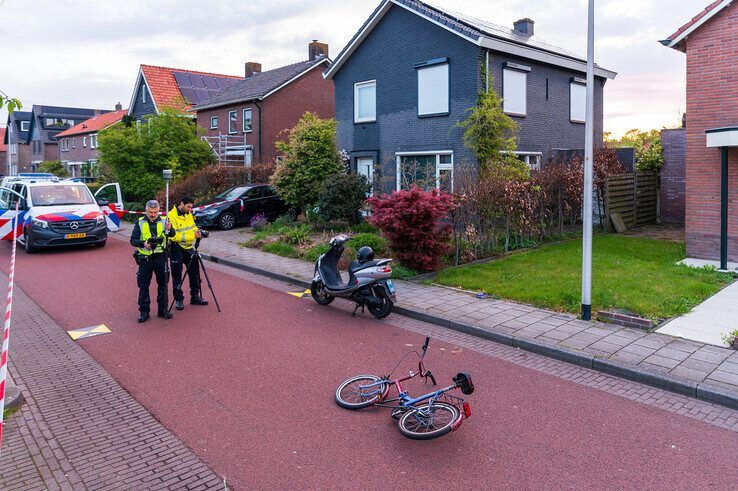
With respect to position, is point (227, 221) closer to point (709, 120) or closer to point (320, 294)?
point (320, 294)

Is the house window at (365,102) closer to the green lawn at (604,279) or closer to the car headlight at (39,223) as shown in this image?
the green lawn at (604,279)

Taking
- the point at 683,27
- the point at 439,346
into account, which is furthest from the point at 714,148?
the point at 439,346

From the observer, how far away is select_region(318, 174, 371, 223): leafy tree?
16891 mm

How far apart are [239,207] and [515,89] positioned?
1021cm

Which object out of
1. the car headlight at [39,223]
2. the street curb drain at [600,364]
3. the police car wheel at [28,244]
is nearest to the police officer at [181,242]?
the street curb drain at [600,364]

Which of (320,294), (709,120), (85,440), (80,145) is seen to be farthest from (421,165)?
(80,145)

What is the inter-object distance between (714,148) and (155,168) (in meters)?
21.6

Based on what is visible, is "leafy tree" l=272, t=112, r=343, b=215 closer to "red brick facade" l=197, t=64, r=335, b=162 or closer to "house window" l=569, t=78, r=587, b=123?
"house window" l=569, t=78, r=587, b=123

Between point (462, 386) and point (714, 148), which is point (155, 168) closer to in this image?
point (714, 148)

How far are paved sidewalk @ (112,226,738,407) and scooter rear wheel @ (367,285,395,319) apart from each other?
1.34 ft

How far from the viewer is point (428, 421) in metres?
4.77

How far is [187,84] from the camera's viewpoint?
4147 cm

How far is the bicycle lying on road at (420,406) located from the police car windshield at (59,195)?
14.3 m

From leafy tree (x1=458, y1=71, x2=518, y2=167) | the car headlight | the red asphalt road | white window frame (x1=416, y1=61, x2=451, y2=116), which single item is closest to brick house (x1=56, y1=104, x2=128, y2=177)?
the car headlight
